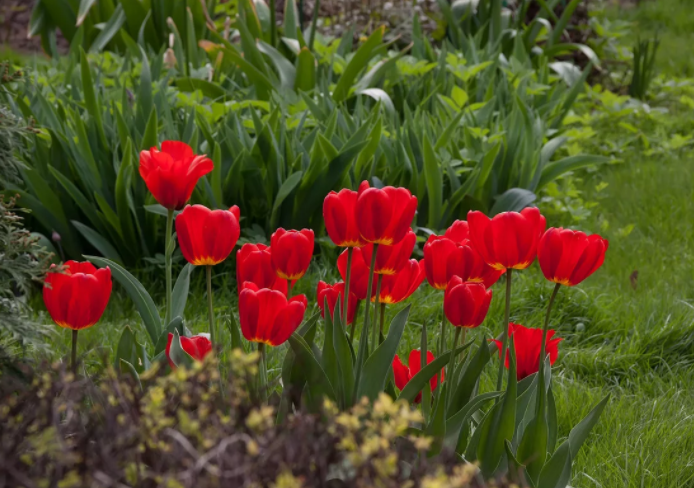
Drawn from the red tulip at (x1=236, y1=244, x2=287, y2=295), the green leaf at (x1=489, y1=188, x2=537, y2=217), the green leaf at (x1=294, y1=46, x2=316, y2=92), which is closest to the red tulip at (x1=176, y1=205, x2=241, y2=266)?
the red tulip at (x1=236, y1=244, x2=287, y2=295)

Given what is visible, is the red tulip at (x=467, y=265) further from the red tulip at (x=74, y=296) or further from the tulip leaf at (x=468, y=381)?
the red tulip at (x=74, y=296)

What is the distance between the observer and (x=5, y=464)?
75cm

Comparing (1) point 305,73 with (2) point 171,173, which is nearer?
(2) point 171,173

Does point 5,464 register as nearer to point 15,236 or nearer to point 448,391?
point 15,236

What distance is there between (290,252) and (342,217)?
13 centimetres

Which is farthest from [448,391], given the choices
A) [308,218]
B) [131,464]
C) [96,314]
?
[308,218]

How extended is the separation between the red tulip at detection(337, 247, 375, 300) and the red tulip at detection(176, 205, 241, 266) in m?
0.21

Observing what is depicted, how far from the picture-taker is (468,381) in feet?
4.74

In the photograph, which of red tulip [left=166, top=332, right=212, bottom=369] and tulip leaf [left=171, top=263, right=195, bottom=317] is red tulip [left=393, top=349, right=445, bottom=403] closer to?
red tulip [left=166, top=332, right=212, bottom=369]

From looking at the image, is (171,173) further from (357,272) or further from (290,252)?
(357,272)

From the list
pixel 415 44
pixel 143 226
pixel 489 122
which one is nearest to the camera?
pixel 143 226

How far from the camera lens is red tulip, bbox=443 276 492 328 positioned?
52.6 inches

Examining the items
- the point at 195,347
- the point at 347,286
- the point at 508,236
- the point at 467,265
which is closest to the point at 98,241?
the point at 195,347

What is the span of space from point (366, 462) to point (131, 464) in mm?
229
